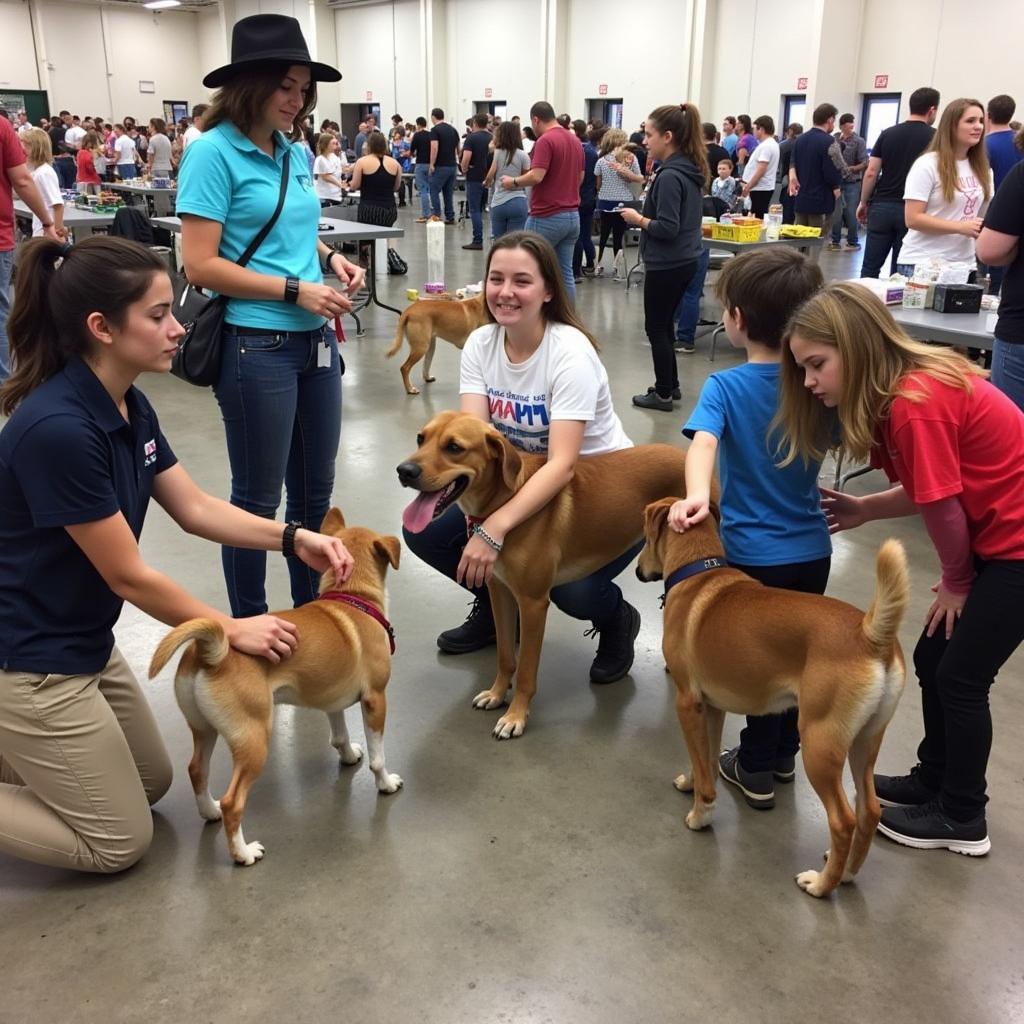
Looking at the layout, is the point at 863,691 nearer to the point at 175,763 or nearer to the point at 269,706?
the point at 269,706

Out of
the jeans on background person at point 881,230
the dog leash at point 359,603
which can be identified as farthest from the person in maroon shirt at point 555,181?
the dog leash at point 359,603

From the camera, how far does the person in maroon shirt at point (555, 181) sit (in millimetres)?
8109

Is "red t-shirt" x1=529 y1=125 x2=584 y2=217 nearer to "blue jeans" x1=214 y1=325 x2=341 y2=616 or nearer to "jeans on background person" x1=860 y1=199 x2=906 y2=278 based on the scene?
"jeans on background person" x1=860 y1=199 x2=906 y2=278

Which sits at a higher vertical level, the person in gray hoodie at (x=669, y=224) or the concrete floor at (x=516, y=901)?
the person in gray hoodie at (x=669, y=224)

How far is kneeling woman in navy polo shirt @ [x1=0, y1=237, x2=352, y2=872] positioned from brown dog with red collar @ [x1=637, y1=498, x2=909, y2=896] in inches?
40.4

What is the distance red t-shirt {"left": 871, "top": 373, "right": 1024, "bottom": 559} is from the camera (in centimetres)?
200

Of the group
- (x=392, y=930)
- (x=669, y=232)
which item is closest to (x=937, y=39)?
(x=669, y=232)

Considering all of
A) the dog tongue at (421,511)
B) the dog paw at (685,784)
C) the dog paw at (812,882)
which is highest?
the dog tongue at (421,511)

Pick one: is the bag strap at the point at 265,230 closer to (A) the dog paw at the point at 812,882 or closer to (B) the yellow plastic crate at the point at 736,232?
(A) the dog paw at the point at 812,882

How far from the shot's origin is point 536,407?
3.02m

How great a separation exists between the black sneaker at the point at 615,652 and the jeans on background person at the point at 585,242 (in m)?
9.17

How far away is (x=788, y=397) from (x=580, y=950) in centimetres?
144

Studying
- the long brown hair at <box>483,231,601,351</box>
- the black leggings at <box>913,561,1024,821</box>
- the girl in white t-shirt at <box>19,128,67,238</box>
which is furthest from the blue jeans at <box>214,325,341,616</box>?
the girl in white t-shirt at <box>19,128,67,238</box>

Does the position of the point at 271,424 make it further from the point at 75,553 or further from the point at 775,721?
the point at 775,721
